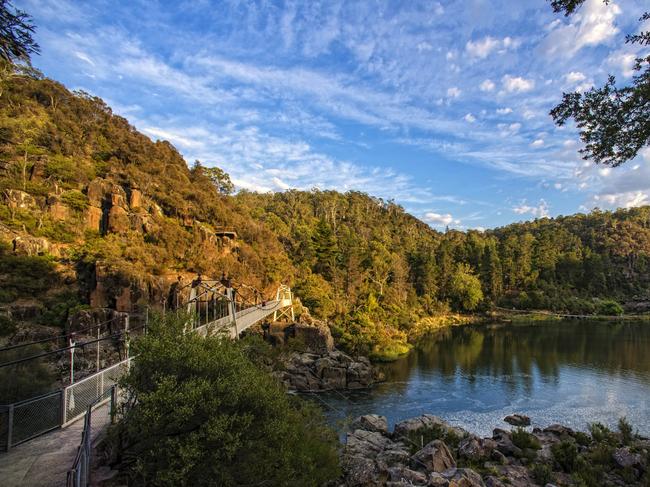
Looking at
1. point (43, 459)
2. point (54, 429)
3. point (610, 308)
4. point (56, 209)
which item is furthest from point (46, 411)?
point (610, 308)

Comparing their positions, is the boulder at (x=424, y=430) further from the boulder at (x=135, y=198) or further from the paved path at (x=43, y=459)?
the boulder at (x=135, y=198)

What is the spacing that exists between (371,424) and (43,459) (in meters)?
11.4

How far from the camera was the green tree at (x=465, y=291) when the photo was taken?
168 feet

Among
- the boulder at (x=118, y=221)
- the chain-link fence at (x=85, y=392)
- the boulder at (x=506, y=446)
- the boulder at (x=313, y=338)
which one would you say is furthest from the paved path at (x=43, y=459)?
the boulder at (x=118, y=221)

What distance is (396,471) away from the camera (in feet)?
32.7

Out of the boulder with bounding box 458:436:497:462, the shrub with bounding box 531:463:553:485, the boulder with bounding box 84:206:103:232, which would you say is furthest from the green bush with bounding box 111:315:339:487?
the boulder with bounding box 84:206:103:232

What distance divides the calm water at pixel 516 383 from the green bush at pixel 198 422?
5542 millimetres

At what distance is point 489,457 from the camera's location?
39.2ft

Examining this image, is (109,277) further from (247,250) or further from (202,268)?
(247,250)

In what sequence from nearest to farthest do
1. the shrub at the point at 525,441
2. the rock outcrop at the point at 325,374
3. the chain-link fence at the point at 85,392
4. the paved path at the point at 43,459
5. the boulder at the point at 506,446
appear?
1. the paved path at the point at 43,459
2. the chain-link fence at the point at 85,392
3. the boulder at the point at 506,446
4. the shrub at the point at 525,441
5. the rock outcrop at the point at 325,374

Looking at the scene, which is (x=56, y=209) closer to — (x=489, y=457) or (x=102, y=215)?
(x=102, y=215)

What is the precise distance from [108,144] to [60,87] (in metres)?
9.26

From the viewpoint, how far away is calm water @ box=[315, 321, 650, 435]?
17625 millimetres

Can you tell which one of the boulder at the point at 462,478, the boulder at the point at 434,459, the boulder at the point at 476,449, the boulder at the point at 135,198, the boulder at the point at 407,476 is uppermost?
the boulder at the point at 135,198
